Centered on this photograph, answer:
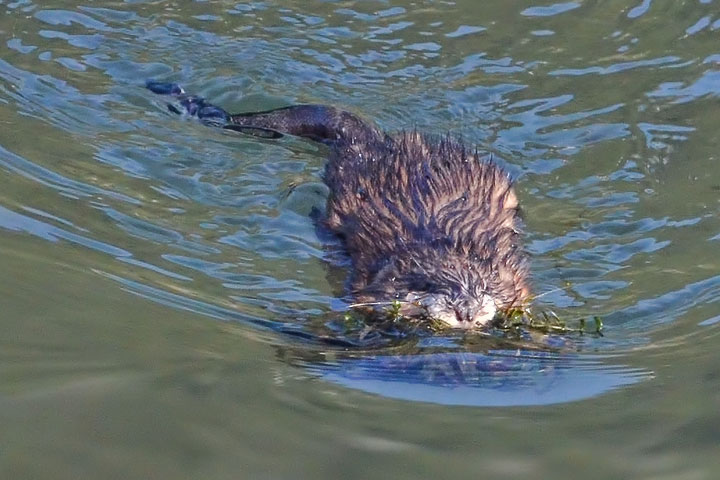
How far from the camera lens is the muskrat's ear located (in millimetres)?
5926

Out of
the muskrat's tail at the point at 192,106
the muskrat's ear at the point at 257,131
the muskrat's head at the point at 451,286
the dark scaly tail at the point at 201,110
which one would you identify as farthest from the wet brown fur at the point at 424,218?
the muskrat's tail at the point at 192,106

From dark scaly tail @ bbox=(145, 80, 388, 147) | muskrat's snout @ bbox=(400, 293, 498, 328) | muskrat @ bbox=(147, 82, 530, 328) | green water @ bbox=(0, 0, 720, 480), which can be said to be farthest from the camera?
dark scaly tail @ bbox=(145, 80, 388, 147)

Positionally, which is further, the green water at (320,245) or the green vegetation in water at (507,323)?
the green vegetation in water at (507,323)

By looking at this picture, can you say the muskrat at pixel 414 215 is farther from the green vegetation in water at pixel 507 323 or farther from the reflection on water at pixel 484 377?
the reflection on water at pixel 484 377

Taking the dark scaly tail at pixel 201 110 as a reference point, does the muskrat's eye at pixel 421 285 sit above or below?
below

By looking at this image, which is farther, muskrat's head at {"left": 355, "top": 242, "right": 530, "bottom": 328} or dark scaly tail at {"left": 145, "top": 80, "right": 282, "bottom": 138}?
dark scaly tail at {"left": 145, "top": 80, "right": 282, "bottom": 138}

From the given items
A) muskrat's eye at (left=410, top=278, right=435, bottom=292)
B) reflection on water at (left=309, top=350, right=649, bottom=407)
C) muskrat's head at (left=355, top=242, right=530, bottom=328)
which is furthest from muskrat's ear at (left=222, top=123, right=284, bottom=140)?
reflection on water at (left=309, top=350, right=649, bottom=407)

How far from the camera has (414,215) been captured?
Result: 489 cm

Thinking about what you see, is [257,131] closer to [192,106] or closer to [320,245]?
[192,106]

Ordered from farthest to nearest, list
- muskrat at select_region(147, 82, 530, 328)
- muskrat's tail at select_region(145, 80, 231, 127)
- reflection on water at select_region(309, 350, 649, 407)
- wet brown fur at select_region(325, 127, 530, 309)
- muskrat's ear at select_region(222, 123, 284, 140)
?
muskrat's tail at select_region(145, 80, 231, 127) → muskrat's ear at select_region(222, 123, 284, 140) → wet brown fur at select_region(325, 127, 530, 309) → muskrat at select_region(147, 82, 530, 328) → reflection on water at select_region(309, 350, 649, 407)

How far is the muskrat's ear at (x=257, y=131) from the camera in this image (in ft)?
19.4

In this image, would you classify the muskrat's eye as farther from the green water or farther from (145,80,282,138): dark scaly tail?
(145,80,282,138): dark scaly tail

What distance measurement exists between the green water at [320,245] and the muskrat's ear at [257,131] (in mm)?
56

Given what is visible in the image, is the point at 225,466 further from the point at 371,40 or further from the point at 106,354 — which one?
the point at 371,40
